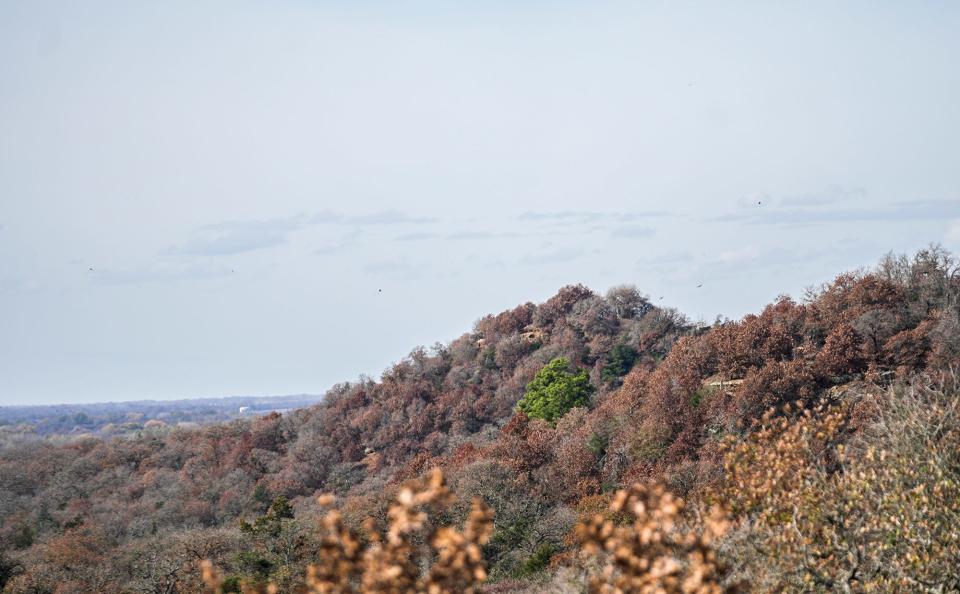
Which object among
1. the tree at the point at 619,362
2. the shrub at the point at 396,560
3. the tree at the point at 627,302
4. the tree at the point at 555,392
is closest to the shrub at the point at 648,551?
the shrub at the point at 396,560

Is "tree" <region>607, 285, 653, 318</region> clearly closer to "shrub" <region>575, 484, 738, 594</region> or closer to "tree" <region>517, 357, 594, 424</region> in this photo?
"tree" <region>517, 357, 594, 424</region>

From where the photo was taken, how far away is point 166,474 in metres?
62.7

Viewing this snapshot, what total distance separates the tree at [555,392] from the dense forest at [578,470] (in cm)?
16

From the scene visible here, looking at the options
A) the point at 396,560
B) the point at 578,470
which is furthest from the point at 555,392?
the point at 396,560

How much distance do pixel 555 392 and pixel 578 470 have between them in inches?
552

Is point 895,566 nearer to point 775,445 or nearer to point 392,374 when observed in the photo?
point 775,445

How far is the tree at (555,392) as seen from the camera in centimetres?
5347

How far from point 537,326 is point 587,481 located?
1279 inches

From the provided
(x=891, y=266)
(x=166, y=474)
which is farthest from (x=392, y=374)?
(x=891, y=266)

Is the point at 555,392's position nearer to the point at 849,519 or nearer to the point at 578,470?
the point at 578,470

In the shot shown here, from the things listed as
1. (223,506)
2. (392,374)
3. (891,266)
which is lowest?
(223,506)

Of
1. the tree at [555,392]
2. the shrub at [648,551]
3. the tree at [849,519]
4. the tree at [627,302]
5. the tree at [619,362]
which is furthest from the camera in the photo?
the tree at [627,302]

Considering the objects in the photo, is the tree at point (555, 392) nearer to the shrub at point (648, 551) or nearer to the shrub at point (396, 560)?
the shrub at point (648, 551)

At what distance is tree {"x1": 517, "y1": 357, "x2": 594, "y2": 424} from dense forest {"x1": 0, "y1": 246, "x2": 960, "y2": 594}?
16 cm
